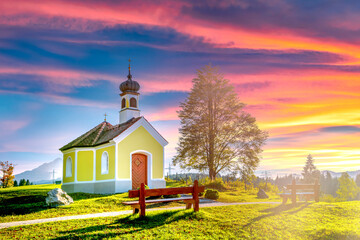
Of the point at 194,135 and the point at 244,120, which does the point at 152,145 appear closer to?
the point at 194,135

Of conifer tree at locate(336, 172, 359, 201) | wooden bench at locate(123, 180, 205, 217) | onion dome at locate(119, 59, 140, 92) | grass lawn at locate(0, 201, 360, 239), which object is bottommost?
conifer tree at locate(336, 172, 359, 201)

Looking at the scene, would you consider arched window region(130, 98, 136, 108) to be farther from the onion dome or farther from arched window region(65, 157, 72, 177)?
arched window region(65, 157, 72, 177)

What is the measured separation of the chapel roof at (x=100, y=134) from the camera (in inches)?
1012

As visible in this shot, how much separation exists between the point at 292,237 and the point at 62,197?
11.9 meters

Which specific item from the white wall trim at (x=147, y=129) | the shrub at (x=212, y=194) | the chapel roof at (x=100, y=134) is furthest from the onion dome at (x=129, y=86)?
the shrub at (x=212, y=194)

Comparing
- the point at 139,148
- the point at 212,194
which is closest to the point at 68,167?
the point at 139,148

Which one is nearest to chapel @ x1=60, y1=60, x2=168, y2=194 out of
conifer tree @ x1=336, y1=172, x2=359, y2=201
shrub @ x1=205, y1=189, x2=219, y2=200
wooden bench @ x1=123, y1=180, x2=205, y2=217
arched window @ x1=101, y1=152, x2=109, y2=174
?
arched window @ x1=101, y1=152, x2=109, y2=174

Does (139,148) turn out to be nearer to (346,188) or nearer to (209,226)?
(209,226)

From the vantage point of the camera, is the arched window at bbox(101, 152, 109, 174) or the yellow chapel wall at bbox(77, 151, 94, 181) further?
the yellow chapel wall at bbox(77, 151, 94, 181)

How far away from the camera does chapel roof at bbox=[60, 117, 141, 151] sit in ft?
84.3

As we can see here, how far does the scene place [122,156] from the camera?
24.3 meters

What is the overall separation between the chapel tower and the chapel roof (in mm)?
817

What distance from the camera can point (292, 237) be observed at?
11719 millimetres

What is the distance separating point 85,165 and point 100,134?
11.0 ft
